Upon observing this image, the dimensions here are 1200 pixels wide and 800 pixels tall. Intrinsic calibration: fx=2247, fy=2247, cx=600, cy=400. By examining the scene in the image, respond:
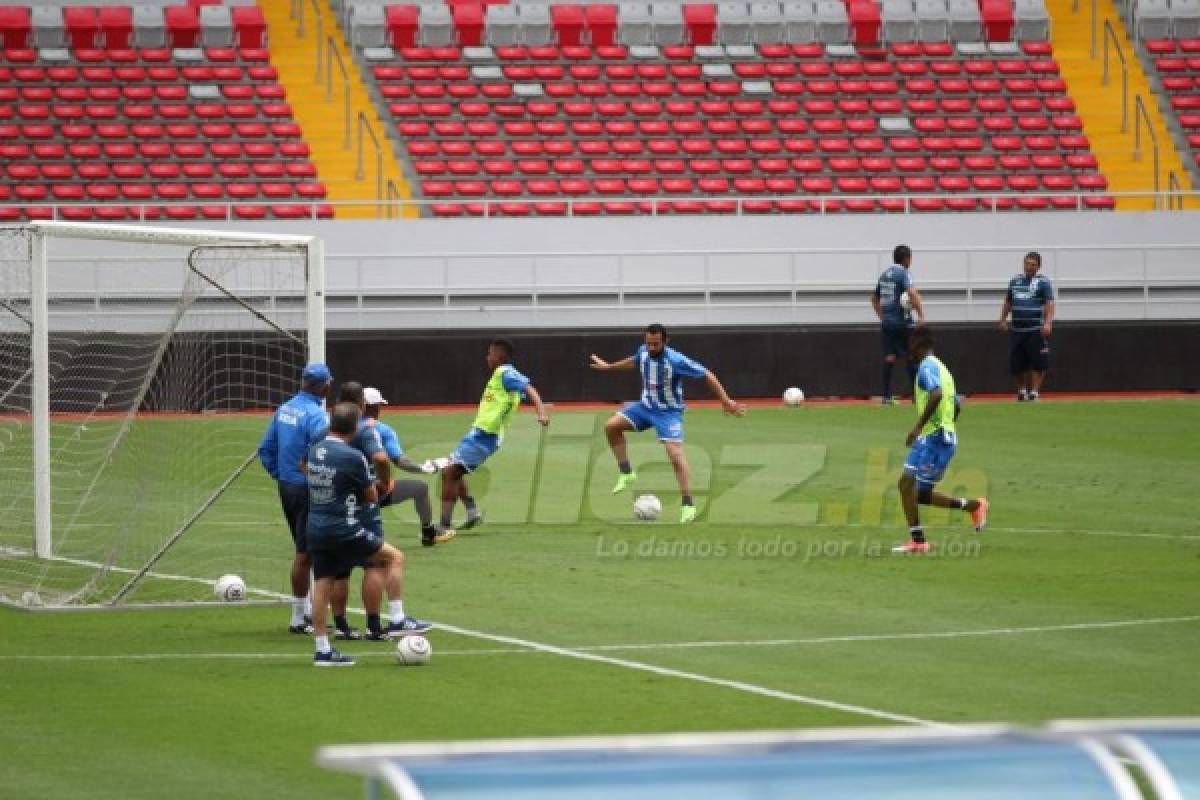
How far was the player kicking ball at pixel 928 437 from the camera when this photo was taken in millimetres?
19438

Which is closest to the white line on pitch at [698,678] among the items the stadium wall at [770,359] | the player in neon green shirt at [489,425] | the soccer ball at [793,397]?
the player in neon green shirt at [489,425]

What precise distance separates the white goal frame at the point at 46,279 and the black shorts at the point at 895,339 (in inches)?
651

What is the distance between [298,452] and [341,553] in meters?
1.48

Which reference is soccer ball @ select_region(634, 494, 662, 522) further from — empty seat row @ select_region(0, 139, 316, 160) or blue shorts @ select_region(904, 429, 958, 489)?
empty seat row @ select_region(0, 139, 316, 160)

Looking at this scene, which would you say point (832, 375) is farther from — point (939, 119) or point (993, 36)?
point (993, 36)

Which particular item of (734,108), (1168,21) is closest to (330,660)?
(734,108)

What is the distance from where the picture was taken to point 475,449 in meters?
22.1

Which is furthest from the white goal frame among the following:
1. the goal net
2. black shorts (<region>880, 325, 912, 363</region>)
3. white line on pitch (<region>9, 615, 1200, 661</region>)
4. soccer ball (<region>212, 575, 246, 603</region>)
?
black shorts (<region>880, 325, 912, 363</region>)

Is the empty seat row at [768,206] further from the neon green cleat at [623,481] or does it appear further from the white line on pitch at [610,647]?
the white line on pitch at [610,647]

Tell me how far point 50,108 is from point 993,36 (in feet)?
64.6

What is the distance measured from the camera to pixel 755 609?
1717 centimetres

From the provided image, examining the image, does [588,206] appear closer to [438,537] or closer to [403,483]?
[438,537]

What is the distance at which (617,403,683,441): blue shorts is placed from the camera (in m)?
23.2

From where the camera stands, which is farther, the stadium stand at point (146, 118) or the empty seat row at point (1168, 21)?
the empty seat row at point (1168, 21)
